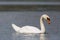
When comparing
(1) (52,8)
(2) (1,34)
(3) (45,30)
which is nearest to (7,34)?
(2) (1,34)

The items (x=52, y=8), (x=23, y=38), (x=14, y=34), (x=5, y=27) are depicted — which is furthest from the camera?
(x=52, y=8)

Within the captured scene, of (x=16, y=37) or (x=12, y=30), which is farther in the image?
(x=12, y=30)

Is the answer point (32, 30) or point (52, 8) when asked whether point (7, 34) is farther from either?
point (52, 8)

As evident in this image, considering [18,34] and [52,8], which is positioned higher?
[52,8]

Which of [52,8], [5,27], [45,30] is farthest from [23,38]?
[52,8]

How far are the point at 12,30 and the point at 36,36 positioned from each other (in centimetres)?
150

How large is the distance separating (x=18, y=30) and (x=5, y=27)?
1169 millimetres

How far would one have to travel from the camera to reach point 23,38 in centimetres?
1523

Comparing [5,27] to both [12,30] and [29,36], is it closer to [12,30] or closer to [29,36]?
[12,30]

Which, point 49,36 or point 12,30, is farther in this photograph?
point 12,30

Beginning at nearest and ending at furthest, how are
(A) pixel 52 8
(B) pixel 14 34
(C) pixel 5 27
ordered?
(B) pixel 14 34 < (C) pixel 5 27 < (A) pixel 52 8

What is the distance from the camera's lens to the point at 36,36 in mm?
15875

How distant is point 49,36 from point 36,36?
1.26 ft

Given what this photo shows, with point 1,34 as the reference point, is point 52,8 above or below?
above
